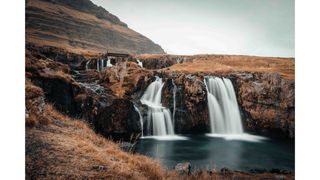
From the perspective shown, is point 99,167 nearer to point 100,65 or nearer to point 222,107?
point 100,65

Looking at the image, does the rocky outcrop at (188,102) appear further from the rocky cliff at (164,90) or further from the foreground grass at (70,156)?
the foreground grass at (70,156)

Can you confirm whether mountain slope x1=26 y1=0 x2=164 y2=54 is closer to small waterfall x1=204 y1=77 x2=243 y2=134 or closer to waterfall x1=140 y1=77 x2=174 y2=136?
waterfall x1=140 y1=77 x2=174 y2=136

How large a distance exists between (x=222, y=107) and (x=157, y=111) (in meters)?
1.64

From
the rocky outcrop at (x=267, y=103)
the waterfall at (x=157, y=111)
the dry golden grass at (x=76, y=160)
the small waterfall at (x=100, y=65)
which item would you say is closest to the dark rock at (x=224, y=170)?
the dry golden grass at (x=76, y=160)

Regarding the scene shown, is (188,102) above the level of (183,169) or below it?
above

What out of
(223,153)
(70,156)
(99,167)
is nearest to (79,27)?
(70,156)

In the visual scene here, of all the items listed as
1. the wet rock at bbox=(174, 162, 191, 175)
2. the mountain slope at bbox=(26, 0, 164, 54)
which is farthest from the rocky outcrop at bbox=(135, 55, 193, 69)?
the wet rock at bbox=(174, 162, 191, 175)

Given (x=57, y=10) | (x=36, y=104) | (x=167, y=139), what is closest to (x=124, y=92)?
(x=167, y=139)

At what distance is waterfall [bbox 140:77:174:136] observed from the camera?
725 centimetres

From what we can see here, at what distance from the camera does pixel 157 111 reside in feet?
24.9

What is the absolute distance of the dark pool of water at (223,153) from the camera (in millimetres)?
5500

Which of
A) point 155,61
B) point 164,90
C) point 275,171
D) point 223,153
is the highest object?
point 155,61
